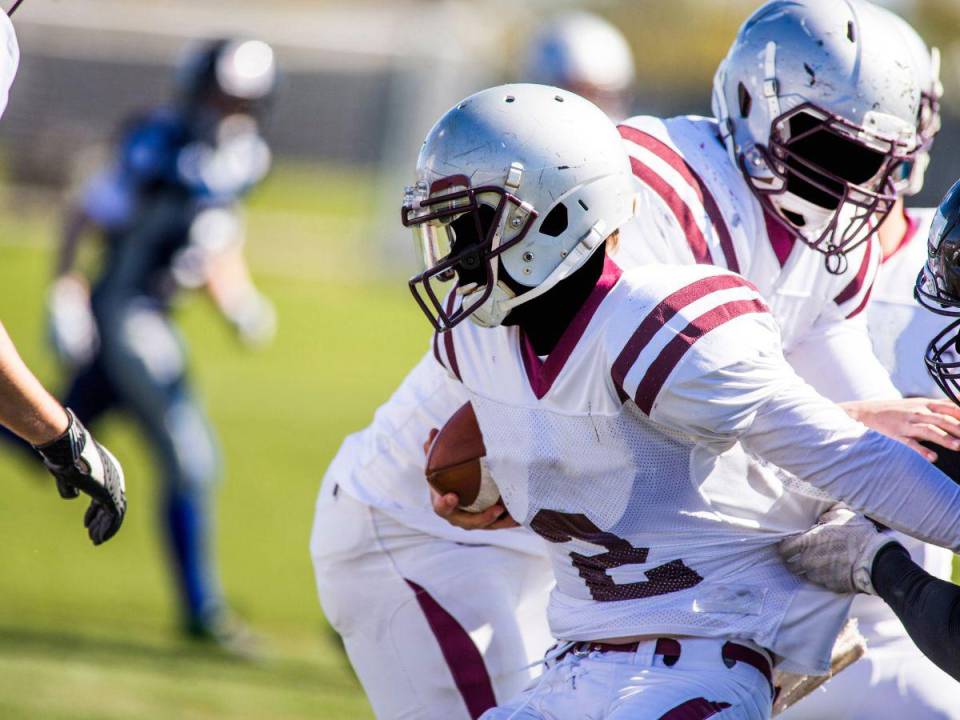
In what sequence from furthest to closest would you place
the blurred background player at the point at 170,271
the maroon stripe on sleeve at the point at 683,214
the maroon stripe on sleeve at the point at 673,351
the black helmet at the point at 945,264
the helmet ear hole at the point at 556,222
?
the blurred background player at the point at 170,271, the maroon stripe on sleeve at the point at 683,214, the helmet ear hole at the point at 556,222, the black helmet at the point at 945,264, the maroon stripe on sleeve at the point at 673,351

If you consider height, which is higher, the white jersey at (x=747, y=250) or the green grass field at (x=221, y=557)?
the white jersey at (x=747, y=250)

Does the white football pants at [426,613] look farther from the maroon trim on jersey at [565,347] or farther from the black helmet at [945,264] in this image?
the black helmet at [945,264]

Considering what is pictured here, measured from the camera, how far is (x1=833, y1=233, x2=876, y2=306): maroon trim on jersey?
3037 millimetres

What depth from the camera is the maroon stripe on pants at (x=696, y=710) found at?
2289mm

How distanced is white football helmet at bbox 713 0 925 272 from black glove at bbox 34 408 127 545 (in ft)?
4.99

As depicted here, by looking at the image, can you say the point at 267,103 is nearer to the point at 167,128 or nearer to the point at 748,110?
the point at 167,128

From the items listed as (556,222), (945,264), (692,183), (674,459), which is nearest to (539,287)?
(556,222)

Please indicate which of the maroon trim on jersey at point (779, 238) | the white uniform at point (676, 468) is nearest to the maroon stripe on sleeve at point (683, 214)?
the maroon trim on jersey at point (779, 238)

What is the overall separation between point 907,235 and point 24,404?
6.80 ft

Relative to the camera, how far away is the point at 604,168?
101 inches

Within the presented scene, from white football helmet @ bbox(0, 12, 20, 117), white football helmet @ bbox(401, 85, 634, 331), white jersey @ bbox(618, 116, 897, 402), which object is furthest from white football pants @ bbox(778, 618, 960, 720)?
white football helmet @ bbox(0, 12, 20, 117)

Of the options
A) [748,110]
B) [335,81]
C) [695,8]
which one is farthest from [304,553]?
[695,8]

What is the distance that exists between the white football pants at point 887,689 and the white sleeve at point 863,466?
0.72m

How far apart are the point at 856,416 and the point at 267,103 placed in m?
4.48
